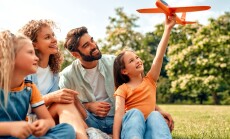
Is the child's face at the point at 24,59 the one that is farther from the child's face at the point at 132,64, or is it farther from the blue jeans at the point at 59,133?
the child's face at the point at 132,64

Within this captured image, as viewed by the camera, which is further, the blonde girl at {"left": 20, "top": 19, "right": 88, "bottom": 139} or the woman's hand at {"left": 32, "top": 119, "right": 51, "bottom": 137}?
the blonde girl at {"left": 20, "top": 19, "right": 88, "bottom": 139}

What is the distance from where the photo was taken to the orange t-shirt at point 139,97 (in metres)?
3.72

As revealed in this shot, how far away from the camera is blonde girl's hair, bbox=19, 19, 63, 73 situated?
392 cm

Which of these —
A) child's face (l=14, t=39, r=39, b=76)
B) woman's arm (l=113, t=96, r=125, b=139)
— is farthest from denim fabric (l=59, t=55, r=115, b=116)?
child's face (l=14, t=39, r=39, b=76)

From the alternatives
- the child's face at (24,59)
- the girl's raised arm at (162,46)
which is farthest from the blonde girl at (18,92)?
the girl's raised arm at (162,46)

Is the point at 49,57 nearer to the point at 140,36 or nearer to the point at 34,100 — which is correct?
the point at 34,100

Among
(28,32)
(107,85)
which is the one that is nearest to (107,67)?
(107,85)

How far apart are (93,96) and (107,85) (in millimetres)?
227

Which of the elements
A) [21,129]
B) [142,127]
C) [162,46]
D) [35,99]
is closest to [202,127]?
[162,46]

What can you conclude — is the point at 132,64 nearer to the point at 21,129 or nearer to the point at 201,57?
the point at 21,129

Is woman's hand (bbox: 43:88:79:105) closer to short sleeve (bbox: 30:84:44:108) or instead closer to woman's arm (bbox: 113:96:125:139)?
short sleeve (bbox: 30:84:44:108)

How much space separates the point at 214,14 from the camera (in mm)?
30375

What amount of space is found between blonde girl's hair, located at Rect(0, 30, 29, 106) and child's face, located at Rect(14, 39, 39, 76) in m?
0.03

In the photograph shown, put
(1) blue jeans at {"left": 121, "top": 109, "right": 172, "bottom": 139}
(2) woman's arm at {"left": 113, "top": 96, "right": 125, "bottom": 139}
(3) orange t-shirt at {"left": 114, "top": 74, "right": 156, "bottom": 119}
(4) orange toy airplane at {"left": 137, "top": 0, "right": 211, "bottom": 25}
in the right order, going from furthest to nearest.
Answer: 1. (3) orange t-shirt at {"left": 114, "top": 74, "right": 156, "bottom": 119}
2. (4) orange toy airplane at {"left": 137, "top": 0, "right": 211, "bottom": 25}
3. (2) woman's arm at {"left": 113, "top": 96, "right": 125, "bottom": 139}
4. (1) blue jeans at {"left": 121, "top": 109, "right": 172, "bottom": 139}
